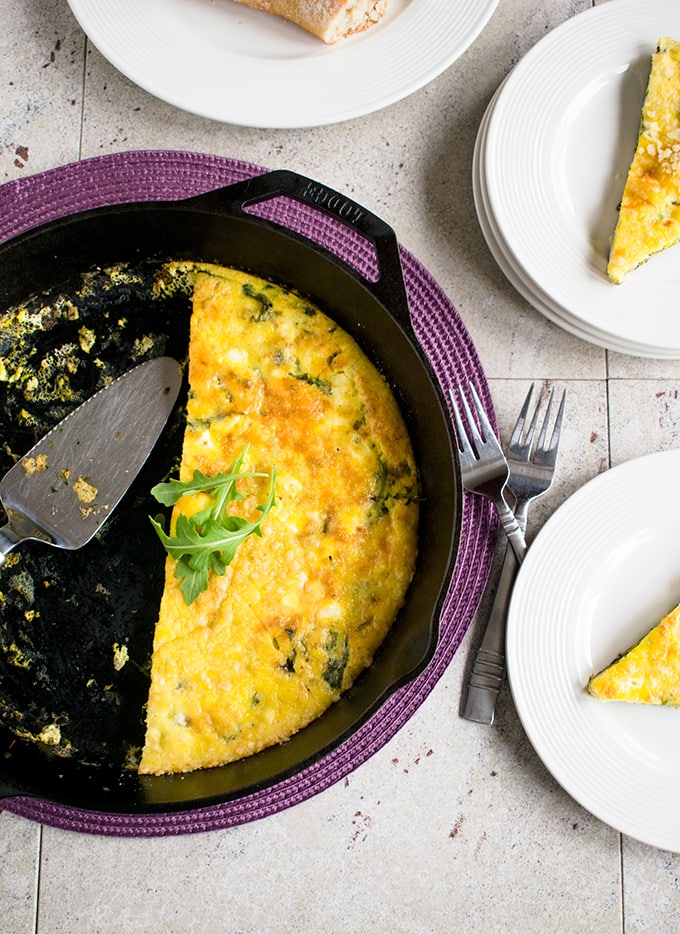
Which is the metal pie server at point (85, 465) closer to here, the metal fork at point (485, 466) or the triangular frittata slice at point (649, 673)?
the metal fork at point (485, 466)

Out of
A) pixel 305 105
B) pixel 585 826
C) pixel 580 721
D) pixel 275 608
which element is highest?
pixel 305 105

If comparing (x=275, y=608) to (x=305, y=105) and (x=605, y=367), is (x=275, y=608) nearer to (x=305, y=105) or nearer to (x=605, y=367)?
(x=605, y=367)

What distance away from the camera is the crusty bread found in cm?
226

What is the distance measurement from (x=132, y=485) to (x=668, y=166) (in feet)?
5.43

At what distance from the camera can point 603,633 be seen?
2326 millimetres

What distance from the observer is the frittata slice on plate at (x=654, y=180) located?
2289 mm

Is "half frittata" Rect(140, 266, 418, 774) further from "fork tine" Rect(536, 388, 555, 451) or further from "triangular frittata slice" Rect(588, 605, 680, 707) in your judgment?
"triangular frittata slice" Rect(588, 605, 680, 707)

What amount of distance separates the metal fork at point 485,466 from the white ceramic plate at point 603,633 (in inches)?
3.0

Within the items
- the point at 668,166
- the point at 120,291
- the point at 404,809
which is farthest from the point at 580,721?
the point at 120,291

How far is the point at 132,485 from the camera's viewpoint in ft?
7.52

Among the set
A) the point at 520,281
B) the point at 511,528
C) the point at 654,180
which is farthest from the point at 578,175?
the point at 511,528

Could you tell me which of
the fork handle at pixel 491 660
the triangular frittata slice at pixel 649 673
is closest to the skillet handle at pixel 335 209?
the fork handle at pixel 491 660

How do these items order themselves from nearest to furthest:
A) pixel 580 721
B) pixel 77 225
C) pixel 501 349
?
pixel 77 225, pixel 580 721, pixel 501 349

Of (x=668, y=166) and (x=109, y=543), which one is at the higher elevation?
(x=668, y=166)
